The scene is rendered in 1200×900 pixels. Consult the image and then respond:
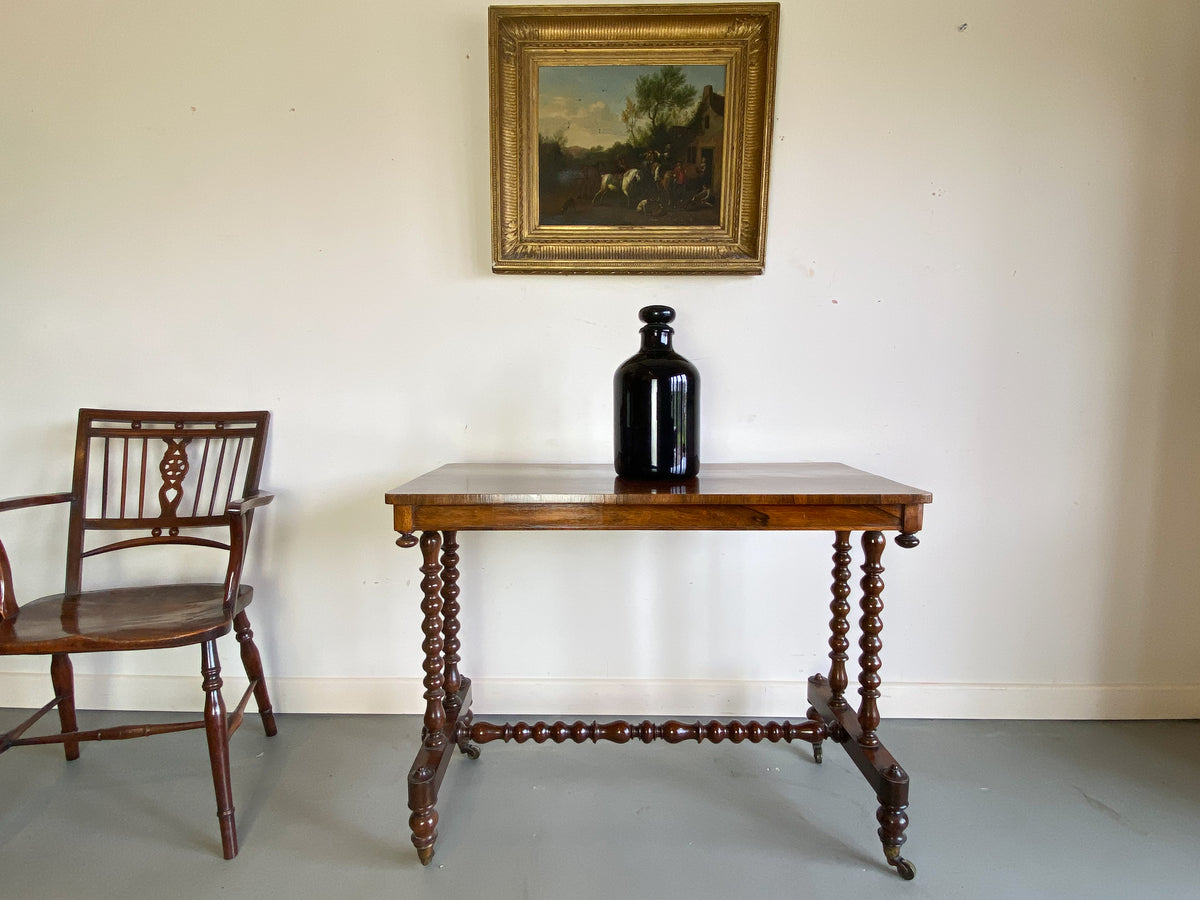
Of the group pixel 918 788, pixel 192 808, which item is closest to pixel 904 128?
pixel 918 788

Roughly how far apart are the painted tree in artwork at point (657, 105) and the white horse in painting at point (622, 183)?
88 millimetres

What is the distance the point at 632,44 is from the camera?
4.84 feet

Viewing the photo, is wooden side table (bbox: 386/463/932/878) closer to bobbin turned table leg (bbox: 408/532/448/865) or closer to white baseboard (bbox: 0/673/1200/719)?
bobbin turned table leg (bbox: 408/532/448/865)

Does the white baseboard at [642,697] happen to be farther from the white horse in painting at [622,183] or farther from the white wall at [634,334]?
the white horse in painting at [622,183]

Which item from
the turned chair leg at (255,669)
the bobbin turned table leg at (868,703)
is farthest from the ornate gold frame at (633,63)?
the turned chair leg at (255,669)

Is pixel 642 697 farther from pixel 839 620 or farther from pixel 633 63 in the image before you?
pixel 633 63

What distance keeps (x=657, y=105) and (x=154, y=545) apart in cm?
199

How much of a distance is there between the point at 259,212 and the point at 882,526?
1.86 m

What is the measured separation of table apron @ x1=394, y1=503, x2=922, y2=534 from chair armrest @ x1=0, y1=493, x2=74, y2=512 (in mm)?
1097

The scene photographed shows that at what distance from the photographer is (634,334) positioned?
1584mm

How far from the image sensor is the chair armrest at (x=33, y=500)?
1.32 m

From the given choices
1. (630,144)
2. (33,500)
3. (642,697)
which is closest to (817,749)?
(642,697)

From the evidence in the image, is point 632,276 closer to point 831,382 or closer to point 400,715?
point 831,382

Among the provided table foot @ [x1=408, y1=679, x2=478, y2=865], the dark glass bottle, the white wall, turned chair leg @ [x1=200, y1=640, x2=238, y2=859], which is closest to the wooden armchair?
turned chair leg @ [x1=200, y1=640, x2=238, y2=859]
